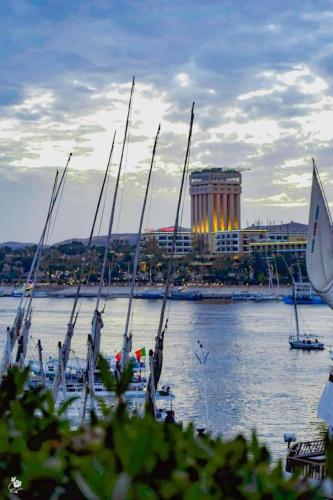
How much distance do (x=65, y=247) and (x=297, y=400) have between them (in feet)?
451

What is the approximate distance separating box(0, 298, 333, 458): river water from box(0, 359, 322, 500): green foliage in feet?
51.2

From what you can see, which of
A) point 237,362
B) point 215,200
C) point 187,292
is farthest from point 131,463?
point 215,200

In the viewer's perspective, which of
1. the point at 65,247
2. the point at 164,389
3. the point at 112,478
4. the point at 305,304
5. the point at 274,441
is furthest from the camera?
the point at 65,247

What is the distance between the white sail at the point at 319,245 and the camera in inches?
503

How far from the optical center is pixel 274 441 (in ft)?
71.8

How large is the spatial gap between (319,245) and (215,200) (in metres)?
154

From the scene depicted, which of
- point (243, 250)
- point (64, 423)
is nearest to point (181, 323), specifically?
point (64, 423)

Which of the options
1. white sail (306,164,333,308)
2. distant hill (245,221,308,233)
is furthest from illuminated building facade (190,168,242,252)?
white sail (306,164,333,308)

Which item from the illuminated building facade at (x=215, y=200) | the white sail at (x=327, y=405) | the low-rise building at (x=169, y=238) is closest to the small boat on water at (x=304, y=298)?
the low-rise building at (x=169, y=238)

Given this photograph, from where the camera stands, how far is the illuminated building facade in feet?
547

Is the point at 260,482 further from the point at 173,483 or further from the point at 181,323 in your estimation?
the point at 181,323

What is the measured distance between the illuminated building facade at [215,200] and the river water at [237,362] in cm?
8458

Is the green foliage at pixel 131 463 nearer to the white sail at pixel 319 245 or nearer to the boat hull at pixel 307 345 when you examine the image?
the white sail at pixel 319 245

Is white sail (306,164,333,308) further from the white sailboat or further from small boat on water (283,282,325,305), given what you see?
small boat on water (283,282,325,305)
